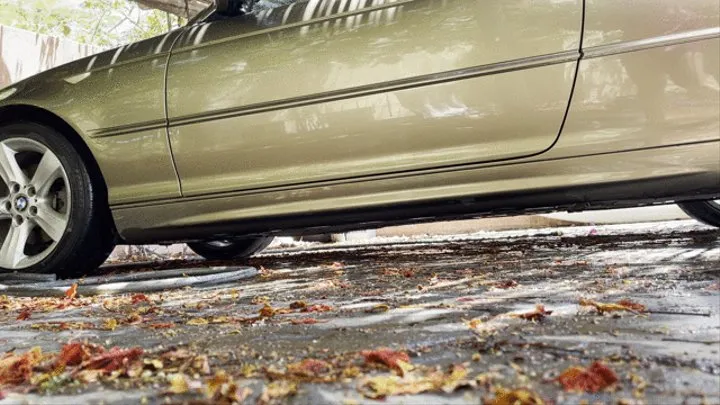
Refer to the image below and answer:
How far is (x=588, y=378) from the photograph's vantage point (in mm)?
965

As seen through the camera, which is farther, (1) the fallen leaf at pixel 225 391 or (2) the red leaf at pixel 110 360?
(2) the red leaf at pixel 110 360

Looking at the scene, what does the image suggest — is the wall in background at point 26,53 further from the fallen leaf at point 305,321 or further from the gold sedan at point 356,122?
the fallen leaf at point 305,321

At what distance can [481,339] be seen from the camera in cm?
131

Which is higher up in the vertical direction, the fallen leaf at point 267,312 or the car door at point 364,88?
the car door at point 364,88

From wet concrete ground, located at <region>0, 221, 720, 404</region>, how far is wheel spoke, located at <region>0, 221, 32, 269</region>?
0.88 meters

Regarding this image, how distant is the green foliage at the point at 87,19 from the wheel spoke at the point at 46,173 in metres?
8.60

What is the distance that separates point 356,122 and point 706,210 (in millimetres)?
2671

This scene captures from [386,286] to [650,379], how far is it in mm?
1406

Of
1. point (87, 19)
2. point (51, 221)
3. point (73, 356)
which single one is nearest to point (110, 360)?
point (73, 356)

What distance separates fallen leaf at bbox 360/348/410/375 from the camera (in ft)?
3.72

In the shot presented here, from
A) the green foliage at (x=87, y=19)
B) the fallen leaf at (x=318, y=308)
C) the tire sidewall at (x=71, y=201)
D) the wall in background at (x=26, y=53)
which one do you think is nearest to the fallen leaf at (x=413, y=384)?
the fallen leaf at (x=318, y=308)

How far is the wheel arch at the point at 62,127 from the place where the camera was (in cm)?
320

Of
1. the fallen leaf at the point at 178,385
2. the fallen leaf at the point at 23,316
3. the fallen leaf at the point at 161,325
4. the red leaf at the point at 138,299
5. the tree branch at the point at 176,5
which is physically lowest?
the red leaf at the point at 138,299

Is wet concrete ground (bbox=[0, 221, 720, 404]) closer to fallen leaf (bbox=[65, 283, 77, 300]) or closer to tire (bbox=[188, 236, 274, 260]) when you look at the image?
fallen leaf (bbox=[65, 283, 77, 300])
